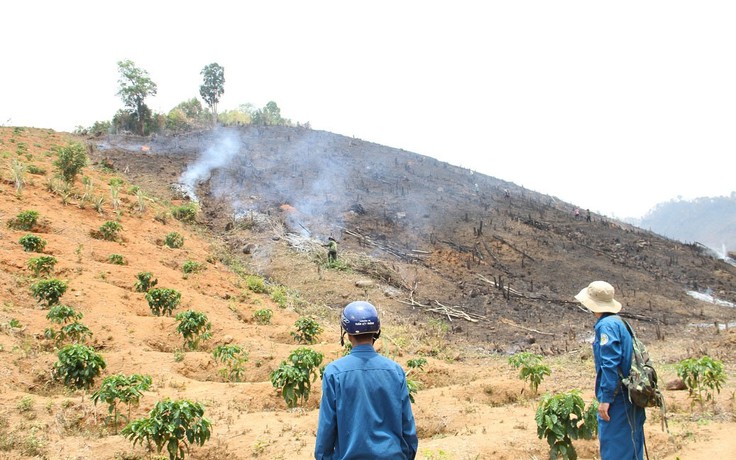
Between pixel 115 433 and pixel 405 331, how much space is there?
8.66 meters

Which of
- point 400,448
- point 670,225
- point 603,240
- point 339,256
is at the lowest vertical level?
point 400,448

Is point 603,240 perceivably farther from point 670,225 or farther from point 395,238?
point 670,225

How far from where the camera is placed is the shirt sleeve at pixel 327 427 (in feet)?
9.02

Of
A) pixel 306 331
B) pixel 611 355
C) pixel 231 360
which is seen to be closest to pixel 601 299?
pixel 611 355

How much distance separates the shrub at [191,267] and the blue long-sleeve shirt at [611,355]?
14104mm

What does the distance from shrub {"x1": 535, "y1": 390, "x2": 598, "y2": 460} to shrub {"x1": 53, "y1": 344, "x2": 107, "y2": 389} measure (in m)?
5.94

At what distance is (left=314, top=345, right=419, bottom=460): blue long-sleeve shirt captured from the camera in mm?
2703

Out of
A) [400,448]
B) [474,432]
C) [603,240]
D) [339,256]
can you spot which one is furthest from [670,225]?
[400,448]

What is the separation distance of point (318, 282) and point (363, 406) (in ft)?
48.0

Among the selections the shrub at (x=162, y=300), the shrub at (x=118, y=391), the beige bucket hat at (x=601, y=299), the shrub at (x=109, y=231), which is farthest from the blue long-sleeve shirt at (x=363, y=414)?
the shrub at (x=109, y=231)

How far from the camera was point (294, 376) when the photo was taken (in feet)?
23.2

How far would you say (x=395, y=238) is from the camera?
2256cm

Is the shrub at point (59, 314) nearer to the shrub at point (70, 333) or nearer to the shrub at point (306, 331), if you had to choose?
the shrub at point (70, 333)

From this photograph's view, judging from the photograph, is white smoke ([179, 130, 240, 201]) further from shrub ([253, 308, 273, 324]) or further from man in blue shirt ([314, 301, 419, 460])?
man in blue shirt ([314, 301, 419, 460])
